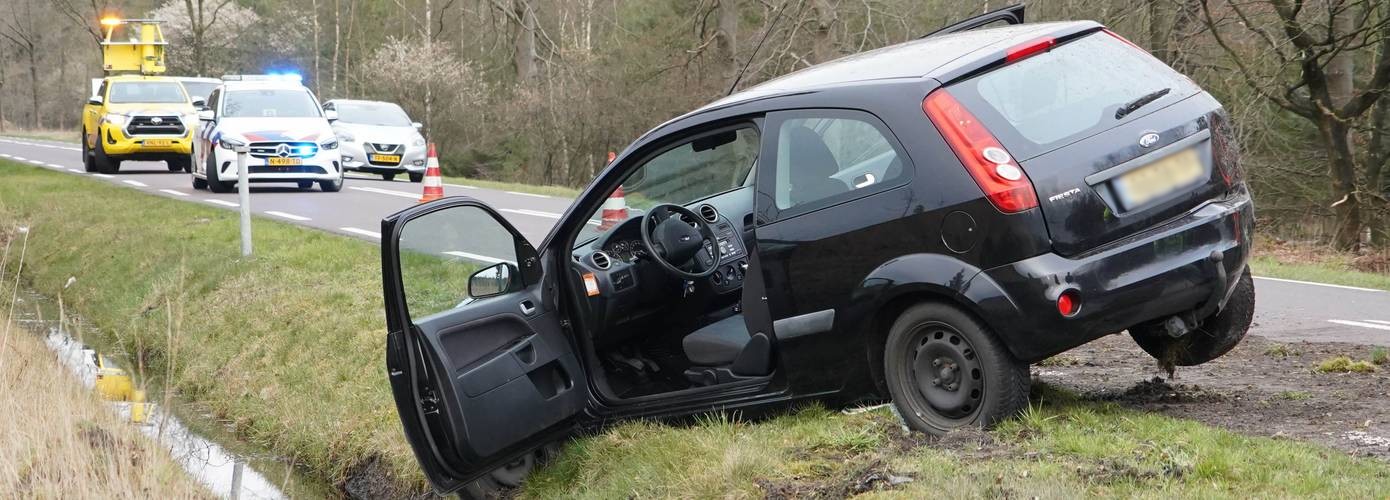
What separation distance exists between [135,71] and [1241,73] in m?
26.9

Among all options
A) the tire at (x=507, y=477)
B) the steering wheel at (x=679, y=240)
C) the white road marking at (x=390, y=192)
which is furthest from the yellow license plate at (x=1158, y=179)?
the white road marking at (x=390, y=192)

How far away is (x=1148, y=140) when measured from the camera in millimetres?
4570

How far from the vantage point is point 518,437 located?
5379mm

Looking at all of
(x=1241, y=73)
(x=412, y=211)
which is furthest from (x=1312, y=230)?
(x=412, y=211)

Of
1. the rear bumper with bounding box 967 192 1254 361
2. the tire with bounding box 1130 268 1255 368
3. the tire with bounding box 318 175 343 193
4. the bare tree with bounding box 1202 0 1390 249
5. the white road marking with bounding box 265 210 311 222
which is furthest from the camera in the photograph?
the tire with bounding box 318 175 343 193

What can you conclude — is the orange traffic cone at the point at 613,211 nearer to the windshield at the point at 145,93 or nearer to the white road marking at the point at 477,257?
the white road marking at the point at 477,257

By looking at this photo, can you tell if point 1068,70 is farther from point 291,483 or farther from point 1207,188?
point 291,483

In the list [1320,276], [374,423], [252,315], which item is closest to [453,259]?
[374,423]

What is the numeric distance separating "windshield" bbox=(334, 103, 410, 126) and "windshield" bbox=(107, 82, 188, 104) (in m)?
2.91

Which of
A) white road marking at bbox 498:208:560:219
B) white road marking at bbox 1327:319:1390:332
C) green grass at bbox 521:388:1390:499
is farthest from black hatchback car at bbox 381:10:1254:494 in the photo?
white road marking at bbox 498:208:560:219

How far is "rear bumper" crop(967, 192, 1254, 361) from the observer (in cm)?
437

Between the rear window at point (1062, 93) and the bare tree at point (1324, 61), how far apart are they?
11.8 metres

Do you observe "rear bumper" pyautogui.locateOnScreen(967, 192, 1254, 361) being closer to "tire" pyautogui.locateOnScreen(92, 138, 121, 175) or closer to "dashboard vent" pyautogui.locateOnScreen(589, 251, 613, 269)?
"dashboard vent" pyautogui.locateOnScreen(589, 251, 613, 269)

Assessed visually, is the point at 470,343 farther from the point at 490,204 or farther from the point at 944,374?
the point at 490,204
